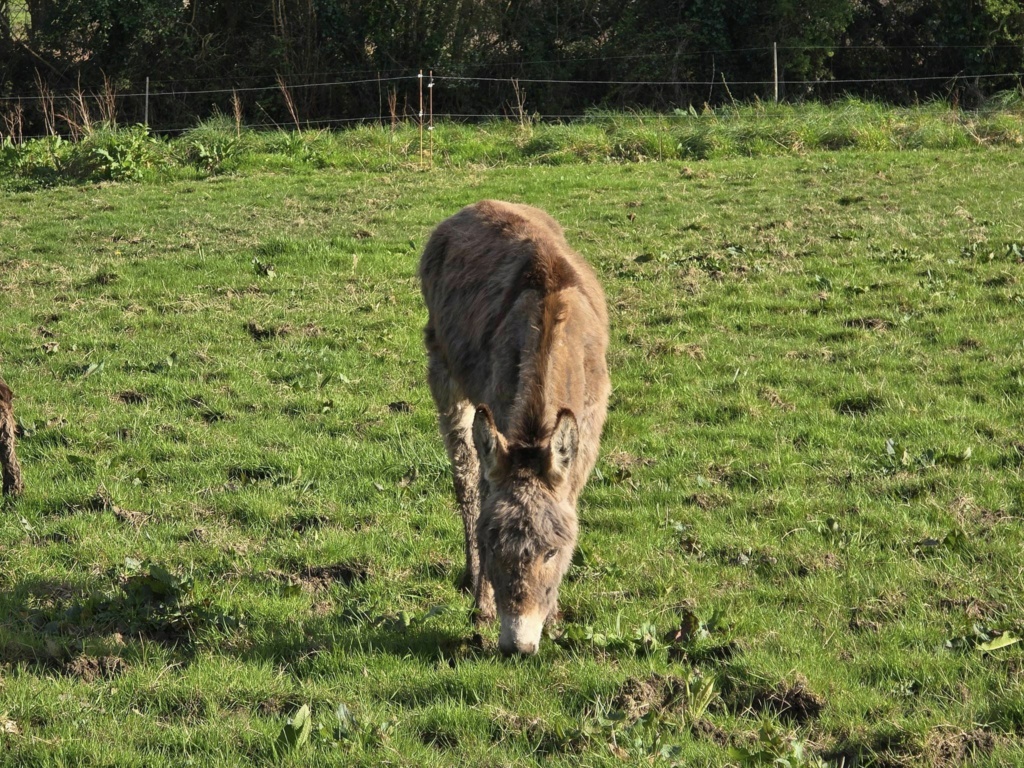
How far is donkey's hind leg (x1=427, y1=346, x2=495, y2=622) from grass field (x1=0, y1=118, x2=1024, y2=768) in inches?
8.7

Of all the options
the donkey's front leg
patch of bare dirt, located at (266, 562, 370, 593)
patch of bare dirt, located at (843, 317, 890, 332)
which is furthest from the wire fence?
the donkey's front leg

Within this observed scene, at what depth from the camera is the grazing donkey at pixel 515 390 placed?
167 inches

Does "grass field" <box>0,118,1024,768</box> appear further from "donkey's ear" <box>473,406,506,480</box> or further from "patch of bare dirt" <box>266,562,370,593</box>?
"donkey's ear" <box>473,406,506,480</box>

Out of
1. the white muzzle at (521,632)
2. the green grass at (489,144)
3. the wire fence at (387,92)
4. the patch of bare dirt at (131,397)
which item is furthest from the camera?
the wire fence at (387,92)

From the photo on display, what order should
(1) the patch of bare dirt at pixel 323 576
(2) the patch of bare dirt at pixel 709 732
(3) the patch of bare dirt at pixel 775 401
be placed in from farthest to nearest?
(3) the patch of bare dirt at pixel 775 401 < (1) the patch of bare dirt at pixel 323 576 < (2) the patch of bare dirt at pixel 709 732

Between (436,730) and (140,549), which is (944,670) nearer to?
(436,730)

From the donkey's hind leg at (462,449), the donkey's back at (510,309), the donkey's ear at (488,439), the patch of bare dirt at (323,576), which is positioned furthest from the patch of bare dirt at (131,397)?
the donkey's ear at (488,439)

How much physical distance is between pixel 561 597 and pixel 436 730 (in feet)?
4.10

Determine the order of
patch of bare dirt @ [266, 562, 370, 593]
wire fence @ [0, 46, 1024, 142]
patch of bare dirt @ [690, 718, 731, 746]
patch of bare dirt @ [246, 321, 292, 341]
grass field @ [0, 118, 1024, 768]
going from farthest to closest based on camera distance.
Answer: wire fence @ [0, 46, 1024, 142] → patch of bare dirt @ [246, 321, 292, 341] → patch of bare dirt @ [266, 562, 370, 593] → grass field @ [0, 118, 1024, 768] → patch of bare dirt @ [690, 718, 731, 746]

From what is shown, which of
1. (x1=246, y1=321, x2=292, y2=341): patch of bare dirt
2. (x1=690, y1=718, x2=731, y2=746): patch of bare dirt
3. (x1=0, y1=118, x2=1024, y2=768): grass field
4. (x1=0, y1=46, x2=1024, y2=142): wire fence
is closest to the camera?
(x1=690, y1=718, x2=731, y2=746): patch of bare dirt

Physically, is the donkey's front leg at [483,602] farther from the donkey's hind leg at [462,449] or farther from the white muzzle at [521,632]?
the white muzzle at [521,632]

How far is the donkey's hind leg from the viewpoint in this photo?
5.35m

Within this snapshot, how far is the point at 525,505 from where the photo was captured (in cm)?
425

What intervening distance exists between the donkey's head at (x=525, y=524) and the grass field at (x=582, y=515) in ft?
1.04
